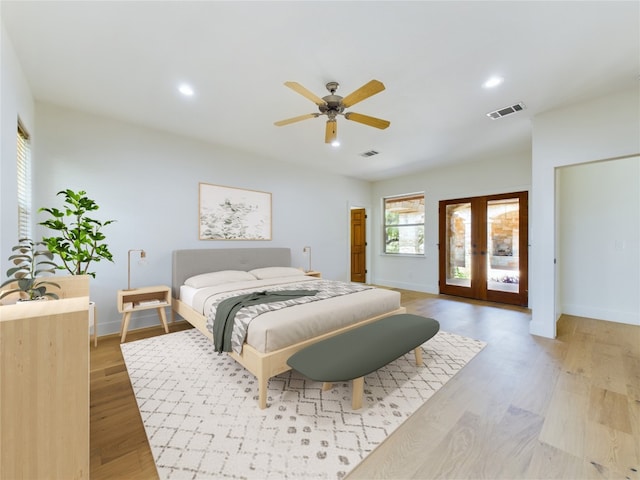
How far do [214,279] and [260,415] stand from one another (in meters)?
2.19

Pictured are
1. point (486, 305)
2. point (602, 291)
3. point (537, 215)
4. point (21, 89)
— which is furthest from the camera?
point (486, 305)

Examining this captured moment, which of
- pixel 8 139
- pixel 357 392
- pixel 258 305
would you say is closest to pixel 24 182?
pixel 8 139

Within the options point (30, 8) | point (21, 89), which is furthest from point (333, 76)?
point (21, 89)

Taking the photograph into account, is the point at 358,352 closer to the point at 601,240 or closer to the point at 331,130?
the point at 331,130

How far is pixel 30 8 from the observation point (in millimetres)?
1831

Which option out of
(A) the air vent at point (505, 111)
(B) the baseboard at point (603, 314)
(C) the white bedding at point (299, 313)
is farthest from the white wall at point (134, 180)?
(B) the baseboard at point (603, 314)

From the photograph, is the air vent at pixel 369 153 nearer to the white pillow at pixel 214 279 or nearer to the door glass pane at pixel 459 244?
the door glass pane at pixel 459 244

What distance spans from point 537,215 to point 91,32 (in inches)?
192

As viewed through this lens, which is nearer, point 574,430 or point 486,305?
point 574,430

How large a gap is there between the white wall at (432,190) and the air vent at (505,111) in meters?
2.01

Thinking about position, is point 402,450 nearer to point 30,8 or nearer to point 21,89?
point 30,8

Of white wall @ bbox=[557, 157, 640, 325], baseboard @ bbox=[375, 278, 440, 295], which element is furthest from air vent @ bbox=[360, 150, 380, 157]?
baseboard @ bbox=[375, 278, 440, 295]

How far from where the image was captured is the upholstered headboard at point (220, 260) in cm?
384

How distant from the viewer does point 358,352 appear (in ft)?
6.38
